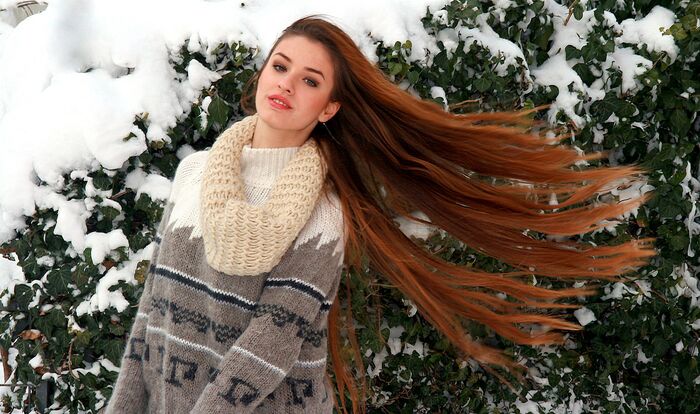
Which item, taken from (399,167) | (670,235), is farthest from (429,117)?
(670,235)

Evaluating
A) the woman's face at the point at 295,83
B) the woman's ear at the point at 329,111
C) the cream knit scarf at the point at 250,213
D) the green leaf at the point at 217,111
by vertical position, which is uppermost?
the woman's face at the point at 295,83

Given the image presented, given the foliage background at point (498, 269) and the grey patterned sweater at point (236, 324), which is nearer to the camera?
the grey patterned sweater at point (236, 324)

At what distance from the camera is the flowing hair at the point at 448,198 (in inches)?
85.8

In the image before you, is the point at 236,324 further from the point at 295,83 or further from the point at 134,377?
the point at 295,83

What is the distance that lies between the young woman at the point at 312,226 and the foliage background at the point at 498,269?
40cm

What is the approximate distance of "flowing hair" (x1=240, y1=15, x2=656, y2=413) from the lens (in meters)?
2.18

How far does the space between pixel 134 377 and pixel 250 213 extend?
2.20ft

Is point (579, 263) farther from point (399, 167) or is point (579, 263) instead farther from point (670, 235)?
point (670, 235)

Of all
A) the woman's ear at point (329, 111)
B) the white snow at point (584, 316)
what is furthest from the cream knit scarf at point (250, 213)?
the white snow at point (584, 316)

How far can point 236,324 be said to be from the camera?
1993mm

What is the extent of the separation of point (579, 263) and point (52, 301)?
191 centimetres

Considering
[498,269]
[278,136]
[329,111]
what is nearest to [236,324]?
[278,136]

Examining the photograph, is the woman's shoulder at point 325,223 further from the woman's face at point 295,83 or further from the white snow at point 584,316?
the white snow at point 584,316

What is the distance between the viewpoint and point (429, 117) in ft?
7.45
